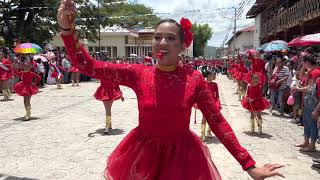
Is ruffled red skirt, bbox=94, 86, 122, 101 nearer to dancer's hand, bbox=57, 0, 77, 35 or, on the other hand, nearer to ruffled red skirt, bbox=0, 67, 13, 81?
dancer's hand, bbox=57, 0, 77, 35

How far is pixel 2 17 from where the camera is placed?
29.7m

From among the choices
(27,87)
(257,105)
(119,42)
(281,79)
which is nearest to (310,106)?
(257,105)

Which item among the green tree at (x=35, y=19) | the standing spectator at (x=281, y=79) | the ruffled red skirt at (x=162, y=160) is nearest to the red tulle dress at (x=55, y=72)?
the green tree at (x=35, y=19)

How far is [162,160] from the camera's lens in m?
2.71

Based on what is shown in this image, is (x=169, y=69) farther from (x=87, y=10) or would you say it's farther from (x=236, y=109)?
(x=87, y=10)

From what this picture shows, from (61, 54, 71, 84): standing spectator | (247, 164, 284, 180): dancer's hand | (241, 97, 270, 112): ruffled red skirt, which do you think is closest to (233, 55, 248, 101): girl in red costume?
(241, 97, 270, 112): ruffled red skirt

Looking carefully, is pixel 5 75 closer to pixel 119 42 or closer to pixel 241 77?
pixel 241 77

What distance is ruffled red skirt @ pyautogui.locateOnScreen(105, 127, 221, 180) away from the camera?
2664mm

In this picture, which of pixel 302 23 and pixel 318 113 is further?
pixel 302 23

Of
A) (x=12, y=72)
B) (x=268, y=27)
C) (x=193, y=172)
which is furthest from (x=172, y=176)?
(x=268, y=27)

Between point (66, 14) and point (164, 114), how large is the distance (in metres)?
0.90

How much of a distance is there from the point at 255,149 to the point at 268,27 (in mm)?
29862

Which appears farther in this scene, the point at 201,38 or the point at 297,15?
the point at 201,38

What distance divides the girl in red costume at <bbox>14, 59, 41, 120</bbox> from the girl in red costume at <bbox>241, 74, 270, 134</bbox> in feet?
18.4
